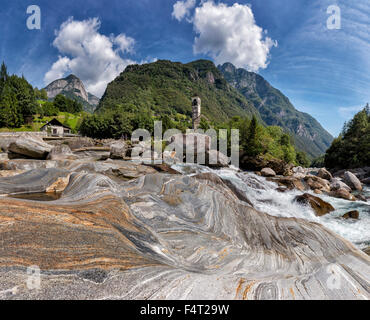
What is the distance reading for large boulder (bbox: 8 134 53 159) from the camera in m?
15.7

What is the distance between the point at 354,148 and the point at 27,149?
211 ft

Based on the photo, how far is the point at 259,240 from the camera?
598cm

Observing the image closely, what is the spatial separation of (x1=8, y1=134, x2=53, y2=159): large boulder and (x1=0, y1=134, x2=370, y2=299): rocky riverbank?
400 inches

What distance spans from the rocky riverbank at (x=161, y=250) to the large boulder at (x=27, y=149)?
33.3 ft

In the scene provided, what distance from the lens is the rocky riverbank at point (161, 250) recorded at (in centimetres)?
273

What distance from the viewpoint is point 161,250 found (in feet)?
14.2

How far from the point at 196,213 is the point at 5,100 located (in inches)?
3190

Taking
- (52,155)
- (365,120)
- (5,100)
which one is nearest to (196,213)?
(52,155)

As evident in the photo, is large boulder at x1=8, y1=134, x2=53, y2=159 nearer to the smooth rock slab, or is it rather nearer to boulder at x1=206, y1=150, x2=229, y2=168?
the smooth rock slab

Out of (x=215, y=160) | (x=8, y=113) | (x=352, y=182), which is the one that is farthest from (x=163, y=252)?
(x=8, y=113)

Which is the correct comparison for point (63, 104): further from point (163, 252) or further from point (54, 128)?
point (163, 252)

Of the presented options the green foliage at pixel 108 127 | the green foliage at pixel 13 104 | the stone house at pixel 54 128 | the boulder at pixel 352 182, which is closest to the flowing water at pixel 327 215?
the boulder at pixel 352 182

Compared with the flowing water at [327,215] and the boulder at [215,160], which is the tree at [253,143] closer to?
the boulder at [215,160]
